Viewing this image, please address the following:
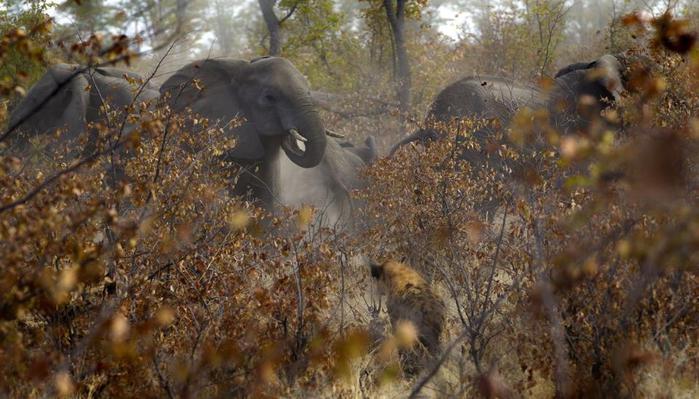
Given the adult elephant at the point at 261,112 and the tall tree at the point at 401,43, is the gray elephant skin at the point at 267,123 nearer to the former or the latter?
the adult elephant at the point at 261,112

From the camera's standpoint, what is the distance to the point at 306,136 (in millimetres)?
11234

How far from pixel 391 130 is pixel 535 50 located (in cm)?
560

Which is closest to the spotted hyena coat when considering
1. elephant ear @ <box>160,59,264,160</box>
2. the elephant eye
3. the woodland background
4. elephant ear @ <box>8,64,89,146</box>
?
the woodland background

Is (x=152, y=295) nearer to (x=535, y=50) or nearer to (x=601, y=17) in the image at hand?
(x=535, y=50)

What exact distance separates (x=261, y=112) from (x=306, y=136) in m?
0.82

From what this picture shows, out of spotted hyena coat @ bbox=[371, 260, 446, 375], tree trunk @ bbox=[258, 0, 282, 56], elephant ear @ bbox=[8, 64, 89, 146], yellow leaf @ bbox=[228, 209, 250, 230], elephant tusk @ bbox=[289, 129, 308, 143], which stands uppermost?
yellow leaf @ bbox=[228, 209, 250, 230]

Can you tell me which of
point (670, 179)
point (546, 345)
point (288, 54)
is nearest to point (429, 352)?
point (546, 345)

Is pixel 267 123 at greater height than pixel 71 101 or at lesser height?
greater

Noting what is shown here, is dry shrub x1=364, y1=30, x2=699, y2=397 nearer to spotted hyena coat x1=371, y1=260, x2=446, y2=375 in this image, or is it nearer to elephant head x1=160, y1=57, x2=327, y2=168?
spotted hyena coat x1=371, y1=260, x2=446, y2=375

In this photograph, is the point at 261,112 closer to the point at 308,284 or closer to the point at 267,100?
the point at 267,100

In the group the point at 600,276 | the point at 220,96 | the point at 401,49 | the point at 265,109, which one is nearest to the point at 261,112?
the point at 265,109

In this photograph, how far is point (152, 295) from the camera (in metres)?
5.81

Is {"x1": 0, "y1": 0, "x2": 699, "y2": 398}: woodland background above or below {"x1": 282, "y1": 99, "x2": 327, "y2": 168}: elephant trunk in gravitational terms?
above

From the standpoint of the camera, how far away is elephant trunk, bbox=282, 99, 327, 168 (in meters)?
11.1
